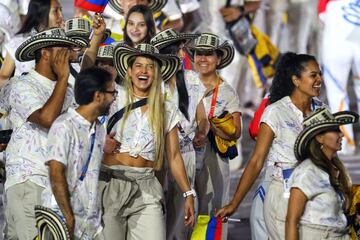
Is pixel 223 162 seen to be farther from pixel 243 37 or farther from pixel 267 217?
pixel 243 37

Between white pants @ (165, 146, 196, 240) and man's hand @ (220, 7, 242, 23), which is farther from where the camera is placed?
man's hand @ (220, 7, 242, 23)

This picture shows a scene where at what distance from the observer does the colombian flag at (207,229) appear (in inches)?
466

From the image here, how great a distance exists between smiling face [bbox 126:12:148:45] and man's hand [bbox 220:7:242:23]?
6251 millimetres

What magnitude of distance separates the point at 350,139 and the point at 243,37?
1665mm

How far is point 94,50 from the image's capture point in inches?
472

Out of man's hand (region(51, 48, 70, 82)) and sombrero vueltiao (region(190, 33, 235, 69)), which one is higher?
sombrero vueltiao (region(190, 33, 235, 69))

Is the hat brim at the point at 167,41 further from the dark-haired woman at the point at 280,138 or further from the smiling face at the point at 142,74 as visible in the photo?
the dark-haired woman at the point at 280,138

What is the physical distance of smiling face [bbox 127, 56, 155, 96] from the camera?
11446mm

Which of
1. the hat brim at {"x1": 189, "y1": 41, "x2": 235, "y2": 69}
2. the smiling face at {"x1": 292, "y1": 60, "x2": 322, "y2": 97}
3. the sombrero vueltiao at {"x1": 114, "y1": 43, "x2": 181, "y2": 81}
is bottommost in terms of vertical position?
the smiling face at {"x1": 292, "y1": 60, "x2": 322, "y2": 97}

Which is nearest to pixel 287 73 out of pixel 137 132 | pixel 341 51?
pixel 137 132

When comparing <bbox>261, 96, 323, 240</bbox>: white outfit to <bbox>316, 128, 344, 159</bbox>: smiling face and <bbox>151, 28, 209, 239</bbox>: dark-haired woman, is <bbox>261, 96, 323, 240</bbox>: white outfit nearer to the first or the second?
<bbox>316, 128, 344, 159</bbox>: smiling face

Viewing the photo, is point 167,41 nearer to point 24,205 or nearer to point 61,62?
point 61,62

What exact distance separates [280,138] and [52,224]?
189cm

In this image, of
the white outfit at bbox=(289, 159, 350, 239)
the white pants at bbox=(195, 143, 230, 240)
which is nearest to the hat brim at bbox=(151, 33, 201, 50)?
the white pants at bbox=(195, 143, 230, 240)
